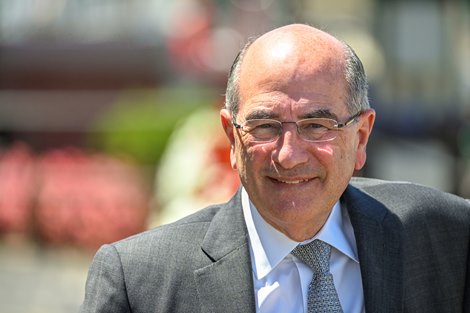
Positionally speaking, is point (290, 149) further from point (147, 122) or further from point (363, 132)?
point (147, 122)

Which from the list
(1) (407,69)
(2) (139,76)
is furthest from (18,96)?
(1) (407,69)

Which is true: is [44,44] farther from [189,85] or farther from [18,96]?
[189,85]

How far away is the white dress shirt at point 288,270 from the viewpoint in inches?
118

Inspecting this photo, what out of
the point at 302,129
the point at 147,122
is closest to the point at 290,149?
the point at 302,129

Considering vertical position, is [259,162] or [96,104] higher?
[259,162]

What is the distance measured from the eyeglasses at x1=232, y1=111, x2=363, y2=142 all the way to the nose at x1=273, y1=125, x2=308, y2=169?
0.05ft

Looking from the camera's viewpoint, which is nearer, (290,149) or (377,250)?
(290,149)

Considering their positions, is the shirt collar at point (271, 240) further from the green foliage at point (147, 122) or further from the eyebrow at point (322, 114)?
the green foliage at point (147, 122)

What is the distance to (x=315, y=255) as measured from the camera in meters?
3.04

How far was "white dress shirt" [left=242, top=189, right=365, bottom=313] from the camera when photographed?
299 centimetres

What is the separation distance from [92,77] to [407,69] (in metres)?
5.46

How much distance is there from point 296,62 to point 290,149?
0.80 ft

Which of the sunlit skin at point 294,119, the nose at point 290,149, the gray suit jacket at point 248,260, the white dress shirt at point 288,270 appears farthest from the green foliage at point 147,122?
the nose at point 290,149

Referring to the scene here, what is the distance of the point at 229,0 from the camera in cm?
A: 1525
